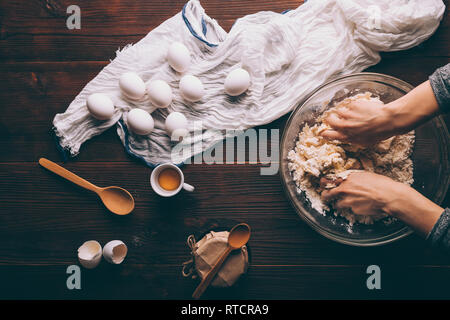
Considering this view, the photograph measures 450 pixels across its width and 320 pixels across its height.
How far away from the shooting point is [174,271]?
3.07 feet

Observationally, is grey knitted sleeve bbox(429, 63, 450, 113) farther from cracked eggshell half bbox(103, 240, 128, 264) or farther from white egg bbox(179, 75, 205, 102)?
cracked eggshell half bbox(103, 240, 128, 264)

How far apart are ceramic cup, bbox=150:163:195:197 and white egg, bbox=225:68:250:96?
298 mm

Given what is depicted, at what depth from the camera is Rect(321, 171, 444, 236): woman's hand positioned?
0.73 m

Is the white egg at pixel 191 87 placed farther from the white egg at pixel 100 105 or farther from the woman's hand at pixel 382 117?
the woman's hand at pixel 382 117

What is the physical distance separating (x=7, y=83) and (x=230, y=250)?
0.92m

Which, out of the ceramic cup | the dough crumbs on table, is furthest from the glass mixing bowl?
the ceramic cup

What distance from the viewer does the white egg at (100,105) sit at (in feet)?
2.91

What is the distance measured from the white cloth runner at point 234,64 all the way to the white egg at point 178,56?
0.14 ft

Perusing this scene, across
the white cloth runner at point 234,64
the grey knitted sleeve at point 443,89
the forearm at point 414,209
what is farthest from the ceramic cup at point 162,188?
the grey knitted sleeve at point 443,89

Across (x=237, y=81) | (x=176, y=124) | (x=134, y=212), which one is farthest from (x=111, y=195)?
(x=237, y=81)

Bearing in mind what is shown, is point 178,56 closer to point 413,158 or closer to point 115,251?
point 115,251
